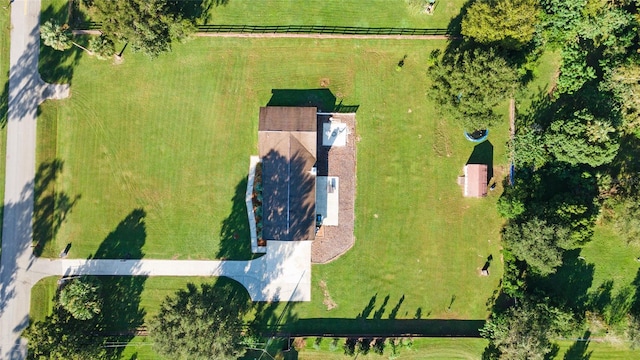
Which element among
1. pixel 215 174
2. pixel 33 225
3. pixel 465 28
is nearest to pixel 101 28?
pixel 215 174

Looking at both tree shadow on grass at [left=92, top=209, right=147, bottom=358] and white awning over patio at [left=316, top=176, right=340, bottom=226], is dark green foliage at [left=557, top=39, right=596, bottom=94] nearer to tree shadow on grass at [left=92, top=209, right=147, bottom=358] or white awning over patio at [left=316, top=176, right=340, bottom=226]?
white awning over patio at [left=316, top=176, right=340, bottom=226]

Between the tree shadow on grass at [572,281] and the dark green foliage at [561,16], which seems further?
the tree shadow on grass at [572,281]

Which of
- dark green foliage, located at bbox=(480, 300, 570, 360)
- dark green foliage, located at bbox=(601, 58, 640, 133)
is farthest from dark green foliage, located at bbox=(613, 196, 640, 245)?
dark green foliage, located at bbox=(480, 300, 570, 360)

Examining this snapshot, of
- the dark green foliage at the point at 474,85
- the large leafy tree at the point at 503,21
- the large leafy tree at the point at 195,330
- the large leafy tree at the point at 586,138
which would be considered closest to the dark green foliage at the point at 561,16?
the large leafy tree at the point at 503,21

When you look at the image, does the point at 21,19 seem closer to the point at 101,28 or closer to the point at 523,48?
the point at 101,28

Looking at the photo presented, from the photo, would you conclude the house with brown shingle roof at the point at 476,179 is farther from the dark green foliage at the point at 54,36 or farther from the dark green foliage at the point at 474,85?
the dark green foliage at the point at 54,36
